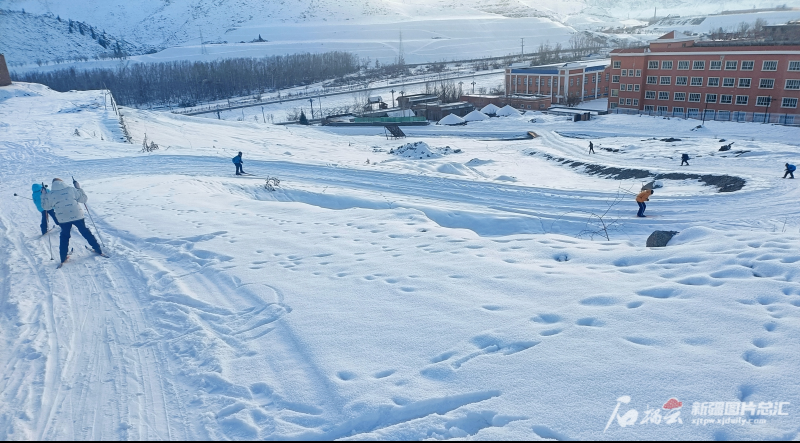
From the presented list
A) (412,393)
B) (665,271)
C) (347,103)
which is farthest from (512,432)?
(347,103)

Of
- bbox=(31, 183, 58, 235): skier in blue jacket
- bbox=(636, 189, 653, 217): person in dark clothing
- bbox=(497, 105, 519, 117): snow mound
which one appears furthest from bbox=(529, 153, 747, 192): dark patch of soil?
bbox=(497, 105, 519, 117): snow mound

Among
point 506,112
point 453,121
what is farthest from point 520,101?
point 453,121

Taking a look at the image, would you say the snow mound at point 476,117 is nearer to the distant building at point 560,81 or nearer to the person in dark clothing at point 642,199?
the distant building at point 560,81

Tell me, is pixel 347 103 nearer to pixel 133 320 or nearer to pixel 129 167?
pixel 129 167

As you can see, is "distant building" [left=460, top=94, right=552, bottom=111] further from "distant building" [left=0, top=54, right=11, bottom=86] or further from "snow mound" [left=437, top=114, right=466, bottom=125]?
"distant building" [left=0, top=54, right=11, bottom=86]

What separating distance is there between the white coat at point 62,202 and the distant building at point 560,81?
5047 cm

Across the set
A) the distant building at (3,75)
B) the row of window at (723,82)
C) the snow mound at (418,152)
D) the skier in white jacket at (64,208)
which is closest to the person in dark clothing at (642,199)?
the skier in white jacket at (64,208)

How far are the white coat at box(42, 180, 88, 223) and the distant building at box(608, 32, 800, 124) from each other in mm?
39792

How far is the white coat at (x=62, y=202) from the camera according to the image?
6.95 meters

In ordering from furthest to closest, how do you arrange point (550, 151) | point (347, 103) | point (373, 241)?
1. point (347, 103)
2. point (550, 151)
3. point (373, 241)

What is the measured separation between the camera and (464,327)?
4457mm

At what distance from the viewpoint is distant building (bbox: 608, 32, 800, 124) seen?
33.9m

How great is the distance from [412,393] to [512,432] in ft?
2.70

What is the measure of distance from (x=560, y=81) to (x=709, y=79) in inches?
656
